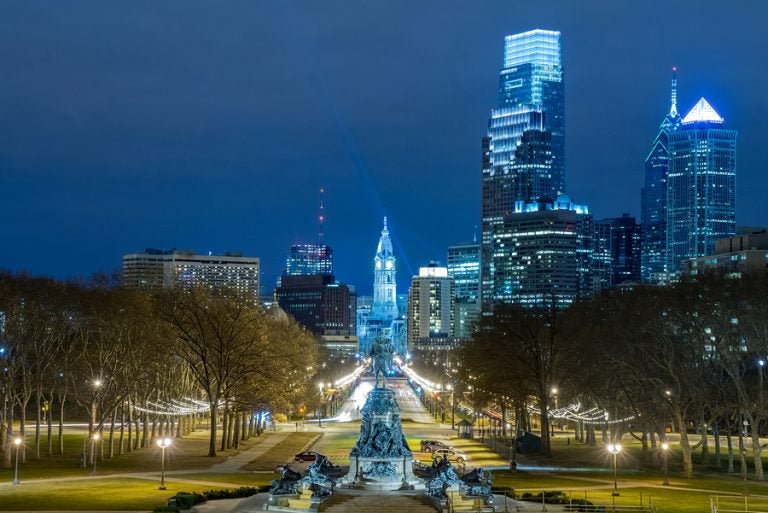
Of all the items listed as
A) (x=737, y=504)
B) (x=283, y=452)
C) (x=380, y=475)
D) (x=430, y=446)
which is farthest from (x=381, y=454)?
(x=283, y=452)

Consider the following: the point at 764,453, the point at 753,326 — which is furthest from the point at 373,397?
the point at 764,453

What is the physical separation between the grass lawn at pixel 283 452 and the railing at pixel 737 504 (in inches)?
1323

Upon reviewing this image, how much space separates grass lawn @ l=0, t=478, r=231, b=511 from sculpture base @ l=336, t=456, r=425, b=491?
10.3 metres

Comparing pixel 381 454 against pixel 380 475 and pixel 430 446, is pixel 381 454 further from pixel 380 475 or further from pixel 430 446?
pixel 430 446

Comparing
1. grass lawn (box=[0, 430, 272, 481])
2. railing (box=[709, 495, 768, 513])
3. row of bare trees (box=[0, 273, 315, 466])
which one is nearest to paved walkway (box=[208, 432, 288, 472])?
grass lawn (box=[0, 430, 272, 481])

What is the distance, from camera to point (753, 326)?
83000 millimetres

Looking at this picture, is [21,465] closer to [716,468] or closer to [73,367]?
[73,367]

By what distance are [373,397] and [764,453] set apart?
62396 millimetres

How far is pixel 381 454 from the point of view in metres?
61.7

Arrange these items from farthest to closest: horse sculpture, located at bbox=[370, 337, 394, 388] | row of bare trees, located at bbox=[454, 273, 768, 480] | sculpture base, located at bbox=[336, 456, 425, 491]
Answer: row of bare trees, located at bbox=[454, 273, 768, 480], horse sculpture, located at bbox=[370, 337, 394, 388], sculpture base, located at bbox=[336, 456, 425, 491]

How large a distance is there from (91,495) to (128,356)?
95.6 feet

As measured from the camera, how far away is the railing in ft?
193

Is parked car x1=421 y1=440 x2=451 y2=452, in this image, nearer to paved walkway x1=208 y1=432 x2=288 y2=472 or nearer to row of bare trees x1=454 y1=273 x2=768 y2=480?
row of bare trees x1=454 y1=273 x2=768 y2=480

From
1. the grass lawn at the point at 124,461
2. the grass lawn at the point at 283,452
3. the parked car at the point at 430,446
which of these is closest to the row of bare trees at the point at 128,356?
the grass lawn at the point at 124,461
